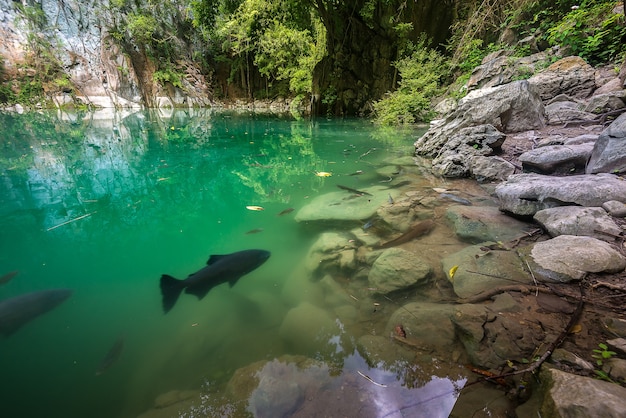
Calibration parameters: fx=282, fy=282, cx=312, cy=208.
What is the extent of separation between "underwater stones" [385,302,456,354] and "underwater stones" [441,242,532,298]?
0.30m

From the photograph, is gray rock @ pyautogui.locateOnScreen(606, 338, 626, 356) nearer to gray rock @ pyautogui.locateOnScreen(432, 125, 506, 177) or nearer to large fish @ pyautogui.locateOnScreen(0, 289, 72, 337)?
large fish @ pyautogui.locateOnScreen(0, 289, 72, 337)

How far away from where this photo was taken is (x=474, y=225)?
10.2 ft

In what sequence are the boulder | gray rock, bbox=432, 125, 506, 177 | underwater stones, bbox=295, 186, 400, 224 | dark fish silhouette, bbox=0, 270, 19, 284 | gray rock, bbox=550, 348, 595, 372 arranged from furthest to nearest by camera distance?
the boulder, gray rock, bbox=432, 125, 506, 177, underwater stones, bbox=295, 186, 400, 224, dark fish silhouette, bbox=0, 270, 19, 284, gray rock, bbox=550, 348, 595, 372

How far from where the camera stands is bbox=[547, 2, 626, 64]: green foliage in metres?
7.13

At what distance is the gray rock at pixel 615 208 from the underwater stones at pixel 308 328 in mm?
2843

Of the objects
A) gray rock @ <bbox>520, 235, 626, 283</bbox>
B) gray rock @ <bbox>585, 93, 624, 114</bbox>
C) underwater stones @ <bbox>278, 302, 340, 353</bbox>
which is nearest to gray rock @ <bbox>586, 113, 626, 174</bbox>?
gray rock @ <bbox>520, 235, 626, 283</bbox>

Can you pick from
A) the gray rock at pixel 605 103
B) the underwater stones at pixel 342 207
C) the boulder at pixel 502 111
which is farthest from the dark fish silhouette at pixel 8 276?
the gray rock at pixel 605 103

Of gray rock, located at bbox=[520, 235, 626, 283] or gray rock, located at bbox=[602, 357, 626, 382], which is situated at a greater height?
gray rock, located at bbox=[520, 235, 626, 283]

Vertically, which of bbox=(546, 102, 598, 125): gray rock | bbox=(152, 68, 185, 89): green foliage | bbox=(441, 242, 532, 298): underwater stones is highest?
bbox=(152, 68, 185, 89): green foliage

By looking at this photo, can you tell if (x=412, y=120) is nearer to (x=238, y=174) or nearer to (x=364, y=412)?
(x=238, y=174)

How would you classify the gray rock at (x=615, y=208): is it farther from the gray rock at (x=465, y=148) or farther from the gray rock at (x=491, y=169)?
the gray rock at (x=465, y=148)

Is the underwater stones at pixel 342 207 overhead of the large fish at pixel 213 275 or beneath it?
overhead

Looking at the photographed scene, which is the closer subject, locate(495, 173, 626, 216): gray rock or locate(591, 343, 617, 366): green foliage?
locate(591, 343, 617, 366): green foliage

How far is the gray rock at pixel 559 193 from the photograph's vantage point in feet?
9.27
